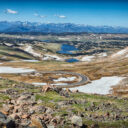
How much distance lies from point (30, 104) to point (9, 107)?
16.7ft

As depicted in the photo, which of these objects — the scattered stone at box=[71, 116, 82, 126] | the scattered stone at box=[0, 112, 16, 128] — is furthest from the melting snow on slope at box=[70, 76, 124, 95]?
the scattered stone at box=[0, 112, 16, 128]

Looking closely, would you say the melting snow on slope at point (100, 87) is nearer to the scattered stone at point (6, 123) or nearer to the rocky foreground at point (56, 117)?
the rocky foreground at point (56, 117)

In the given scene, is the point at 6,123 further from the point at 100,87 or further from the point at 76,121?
the point at 100,87

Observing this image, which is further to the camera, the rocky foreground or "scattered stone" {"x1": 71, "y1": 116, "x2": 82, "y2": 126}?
"scattered stone" {"x1": 71, "y1": 116, "x2": 82, "y2": 126}

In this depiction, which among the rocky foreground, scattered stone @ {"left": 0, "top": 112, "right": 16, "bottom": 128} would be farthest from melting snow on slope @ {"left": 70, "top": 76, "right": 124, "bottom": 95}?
scattered stone @ {"left": 0, "top": 112, "right": 16, "bottom": 128}

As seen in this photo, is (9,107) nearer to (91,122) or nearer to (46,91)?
(91,122)

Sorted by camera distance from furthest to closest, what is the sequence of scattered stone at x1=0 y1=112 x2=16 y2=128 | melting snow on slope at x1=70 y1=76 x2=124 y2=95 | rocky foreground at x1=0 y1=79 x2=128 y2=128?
melting snow on slope at x1=70 y1=76 x2=124 y2=95 < rocky foreground at x1=0 y1=79 x2=128 y2=128 < scattered stone at x1=0 y1=112 x2=16 y2=128

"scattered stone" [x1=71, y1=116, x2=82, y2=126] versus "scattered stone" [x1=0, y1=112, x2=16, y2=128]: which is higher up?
"scattered stone" [x1=0, y1=112, x2=16, y2=128]

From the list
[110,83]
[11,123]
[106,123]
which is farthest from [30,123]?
[110,83]

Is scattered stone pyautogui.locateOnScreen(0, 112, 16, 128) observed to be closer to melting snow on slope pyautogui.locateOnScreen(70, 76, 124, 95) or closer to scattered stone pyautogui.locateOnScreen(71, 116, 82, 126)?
scattered stone pyautogui.locateOnScreen(71, 116, 82, 126)

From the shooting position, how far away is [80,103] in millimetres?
40406

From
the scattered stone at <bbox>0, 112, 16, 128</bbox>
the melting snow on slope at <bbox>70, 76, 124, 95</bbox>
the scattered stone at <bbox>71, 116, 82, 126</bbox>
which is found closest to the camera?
the scattered stone at <bbox>0, 112, 16, 128</bbox>

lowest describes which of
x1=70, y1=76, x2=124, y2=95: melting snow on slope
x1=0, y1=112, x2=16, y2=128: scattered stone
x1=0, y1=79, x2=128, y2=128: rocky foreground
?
x1=70, y1=76, x2=124, y2=95: melting snow on slope

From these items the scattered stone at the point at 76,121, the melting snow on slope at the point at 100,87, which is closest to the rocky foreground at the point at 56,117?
the scattered stone at the point at 76,121
